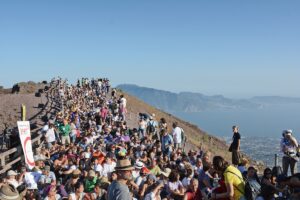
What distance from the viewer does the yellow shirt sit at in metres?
7.01

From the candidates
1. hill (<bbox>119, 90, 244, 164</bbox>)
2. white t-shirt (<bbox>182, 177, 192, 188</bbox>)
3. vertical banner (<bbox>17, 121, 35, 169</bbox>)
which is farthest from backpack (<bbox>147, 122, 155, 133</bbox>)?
white t-shirt (<bbox>182, 177, 192, 188</bbox>)

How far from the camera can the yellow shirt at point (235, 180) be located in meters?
7.01

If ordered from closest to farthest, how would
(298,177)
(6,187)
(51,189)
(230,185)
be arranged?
(230,185) → (298,177) → (6,187) → (51,189)

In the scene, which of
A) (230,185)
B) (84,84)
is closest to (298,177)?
(230,185)

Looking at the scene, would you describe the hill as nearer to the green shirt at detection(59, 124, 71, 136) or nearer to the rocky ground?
the rocky ground

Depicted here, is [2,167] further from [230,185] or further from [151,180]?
[230,185]

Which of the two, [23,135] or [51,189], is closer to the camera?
[51,189]

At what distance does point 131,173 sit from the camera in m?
6.64

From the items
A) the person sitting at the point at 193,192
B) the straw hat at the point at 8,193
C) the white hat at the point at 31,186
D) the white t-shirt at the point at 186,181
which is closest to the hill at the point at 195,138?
the white hat at the point at 31,186

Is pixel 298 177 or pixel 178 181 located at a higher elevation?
pixel 298 177

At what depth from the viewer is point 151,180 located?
10.6 m

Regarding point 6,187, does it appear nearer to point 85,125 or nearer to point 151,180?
point 151,180

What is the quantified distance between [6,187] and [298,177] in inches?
229

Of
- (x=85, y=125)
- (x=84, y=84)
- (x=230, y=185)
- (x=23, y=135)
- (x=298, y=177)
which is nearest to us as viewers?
(x=230, y=185)
